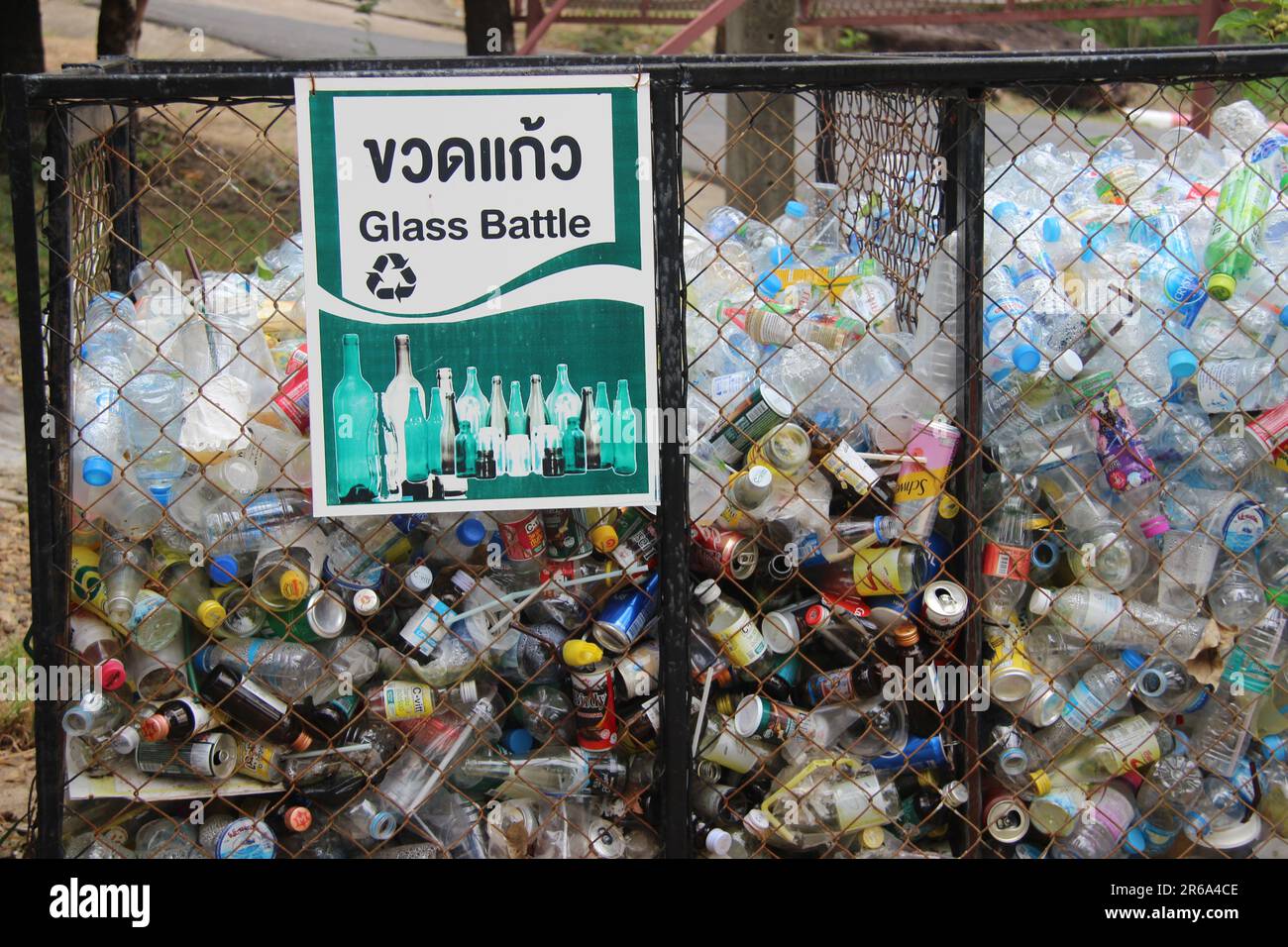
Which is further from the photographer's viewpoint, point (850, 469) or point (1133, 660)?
point (1133, 660)

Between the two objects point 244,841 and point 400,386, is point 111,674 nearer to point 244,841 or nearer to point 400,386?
point 244,841

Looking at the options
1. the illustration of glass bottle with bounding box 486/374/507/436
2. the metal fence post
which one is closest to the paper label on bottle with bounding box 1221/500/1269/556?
the metal fence post

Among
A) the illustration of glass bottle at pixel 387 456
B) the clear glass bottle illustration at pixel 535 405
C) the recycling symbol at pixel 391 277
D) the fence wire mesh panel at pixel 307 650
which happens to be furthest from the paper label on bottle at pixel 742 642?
the recycling symbol at pixel 391 277

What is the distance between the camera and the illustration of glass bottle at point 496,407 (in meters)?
2.37

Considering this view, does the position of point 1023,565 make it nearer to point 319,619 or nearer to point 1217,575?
point 1217,575

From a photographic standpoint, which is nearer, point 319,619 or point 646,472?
point 646,472

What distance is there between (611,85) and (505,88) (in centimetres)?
20

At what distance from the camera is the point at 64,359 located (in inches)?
95.6

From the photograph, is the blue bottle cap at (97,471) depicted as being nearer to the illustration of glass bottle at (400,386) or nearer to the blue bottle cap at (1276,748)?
the illustration of glass bottle at (400,386)

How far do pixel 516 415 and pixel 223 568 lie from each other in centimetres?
78

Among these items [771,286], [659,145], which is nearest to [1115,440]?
[771,286]

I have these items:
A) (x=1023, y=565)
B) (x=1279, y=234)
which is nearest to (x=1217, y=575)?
(x=1023, y=565)

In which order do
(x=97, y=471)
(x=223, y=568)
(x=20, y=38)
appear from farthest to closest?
1. (x=20, y=38)
2. (x=223, y=568)
3. (x=97, y=471)

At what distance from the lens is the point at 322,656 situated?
269 cm
